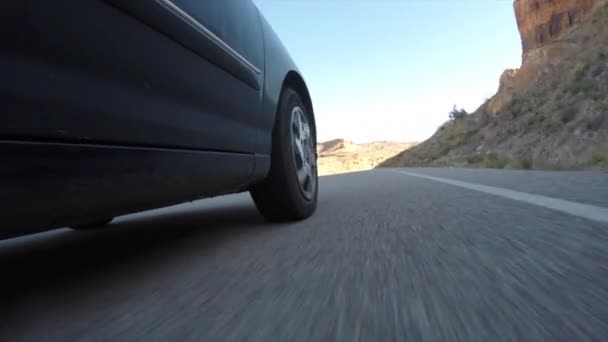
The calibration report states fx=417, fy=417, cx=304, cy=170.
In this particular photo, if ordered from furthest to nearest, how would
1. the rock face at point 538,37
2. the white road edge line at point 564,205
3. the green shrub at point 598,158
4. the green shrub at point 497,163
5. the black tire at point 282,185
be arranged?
the rock face at point 538,37 < the green shrub at point 497,163 < the green shrub at point 598,158 < the black tire at point 282,185 < the white road edge line at point 564,205

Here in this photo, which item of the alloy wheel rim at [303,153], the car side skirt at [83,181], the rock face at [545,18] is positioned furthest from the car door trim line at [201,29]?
the rock face at [545,18]

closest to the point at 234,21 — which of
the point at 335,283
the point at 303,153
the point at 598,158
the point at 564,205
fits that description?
the point at 303,153

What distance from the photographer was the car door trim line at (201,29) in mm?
1622

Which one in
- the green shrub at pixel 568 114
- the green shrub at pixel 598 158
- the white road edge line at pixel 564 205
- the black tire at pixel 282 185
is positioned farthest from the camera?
the green shrub at pixel 568 114

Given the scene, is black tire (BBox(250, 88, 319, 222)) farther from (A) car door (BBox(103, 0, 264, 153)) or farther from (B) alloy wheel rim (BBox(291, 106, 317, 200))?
(A) car door (BBox(103, 0, 264, 153))

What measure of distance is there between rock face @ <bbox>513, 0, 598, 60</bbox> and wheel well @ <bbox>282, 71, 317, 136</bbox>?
109ft

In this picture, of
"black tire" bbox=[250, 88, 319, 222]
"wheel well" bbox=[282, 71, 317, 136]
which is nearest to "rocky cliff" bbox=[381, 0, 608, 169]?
"wheel well" bbox=[282, 71, 317, 136]

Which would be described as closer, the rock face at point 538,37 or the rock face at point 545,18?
the rock face at point 538,37

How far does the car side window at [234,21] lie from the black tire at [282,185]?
0.47m

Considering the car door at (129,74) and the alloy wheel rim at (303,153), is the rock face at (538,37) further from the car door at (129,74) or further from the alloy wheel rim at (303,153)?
the car door at (129,74)

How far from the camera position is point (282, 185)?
2643 mm

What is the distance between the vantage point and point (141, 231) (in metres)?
2.97

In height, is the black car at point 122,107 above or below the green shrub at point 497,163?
above

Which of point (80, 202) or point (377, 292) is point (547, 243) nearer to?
point (377, 292)
